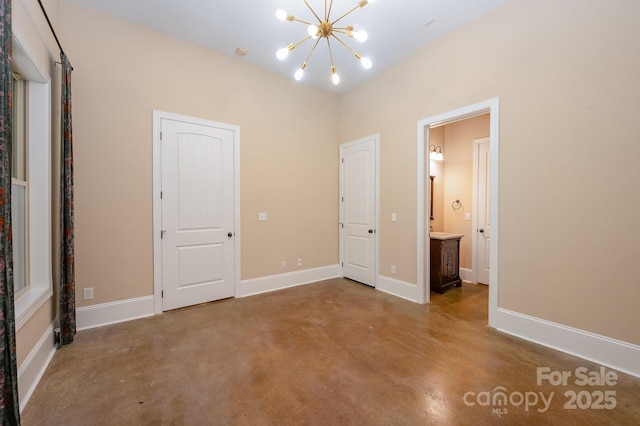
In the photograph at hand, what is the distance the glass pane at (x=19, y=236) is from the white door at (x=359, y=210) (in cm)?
382

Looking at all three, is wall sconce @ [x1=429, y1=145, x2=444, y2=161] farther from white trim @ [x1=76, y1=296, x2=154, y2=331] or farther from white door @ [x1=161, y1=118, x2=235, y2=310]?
white trim @ [x1=76, y1=296, x2=154, y2=331]

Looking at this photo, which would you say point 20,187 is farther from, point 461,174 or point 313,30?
point 461,174

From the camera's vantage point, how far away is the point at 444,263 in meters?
4.01

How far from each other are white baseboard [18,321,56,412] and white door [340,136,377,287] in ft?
12.1

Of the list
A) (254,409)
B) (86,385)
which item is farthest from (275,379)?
(86,385)

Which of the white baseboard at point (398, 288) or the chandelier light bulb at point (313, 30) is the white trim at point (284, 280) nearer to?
the white baseboard at point (398, 288)

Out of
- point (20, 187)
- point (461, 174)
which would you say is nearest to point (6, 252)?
point (20, 187)

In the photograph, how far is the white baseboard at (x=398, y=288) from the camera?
3.64m

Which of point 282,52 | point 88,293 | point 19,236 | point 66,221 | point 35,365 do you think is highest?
point 282,52

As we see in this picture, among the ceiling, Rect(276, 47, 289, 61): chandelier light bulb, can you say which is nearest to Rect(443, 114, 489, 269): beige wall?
the ceiling

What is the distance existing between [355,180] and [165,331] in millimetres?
3326

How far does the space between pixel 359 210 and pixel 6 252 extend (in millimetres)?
3875

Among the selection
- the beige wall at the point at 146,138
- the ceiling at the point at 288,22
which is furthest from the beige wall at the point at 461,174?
the beige wall at the point at 146,138

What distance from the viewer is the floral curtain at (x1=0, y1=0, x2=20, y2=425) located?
1247mm
